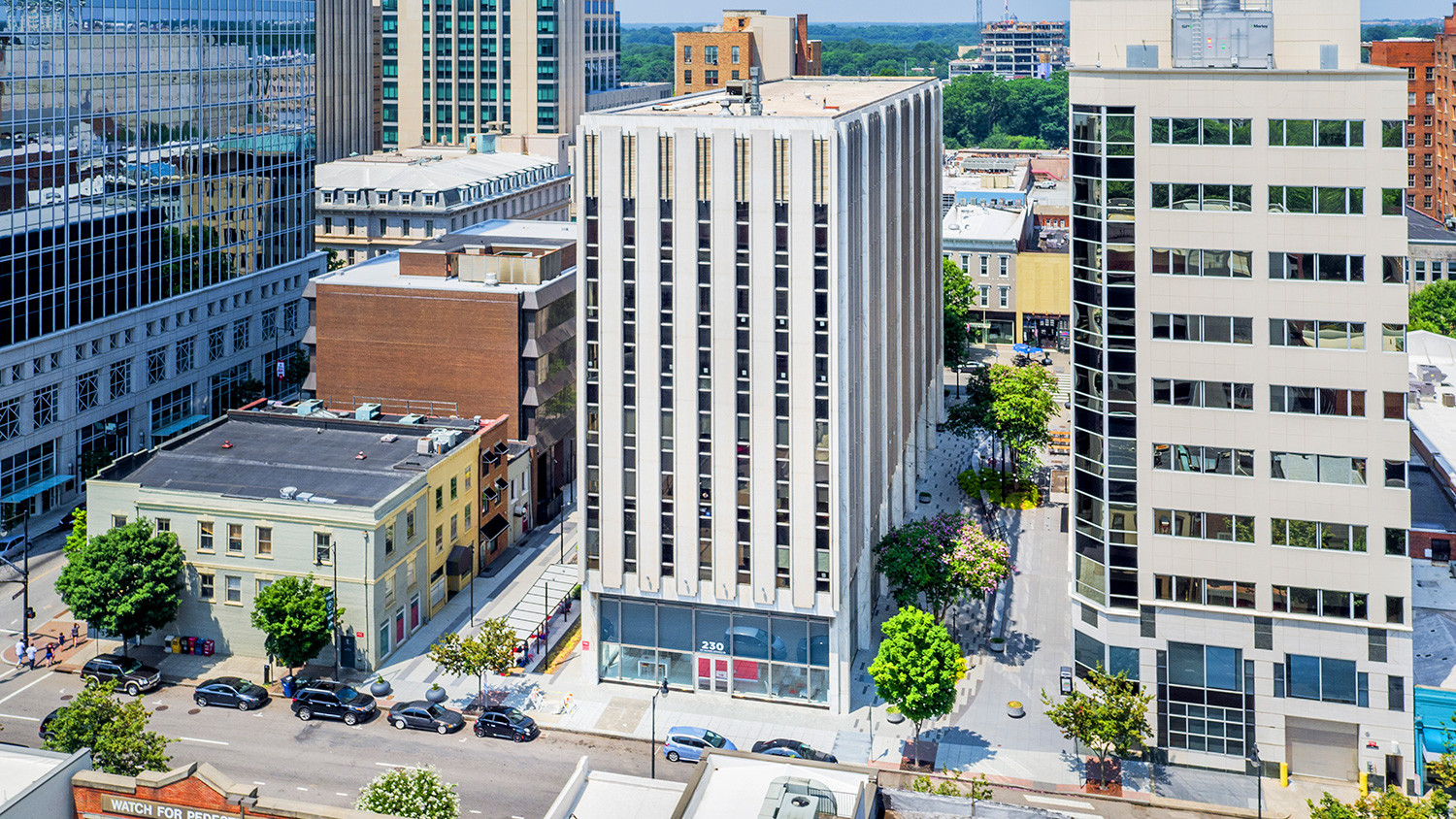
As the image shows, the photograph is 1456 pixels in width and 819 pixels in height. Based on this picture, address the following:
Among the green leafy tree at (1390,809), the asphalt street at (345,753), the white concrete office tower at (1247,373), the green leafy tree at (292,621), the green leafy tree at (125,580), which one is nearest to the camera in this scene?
the green leafy tree at (1390,809)

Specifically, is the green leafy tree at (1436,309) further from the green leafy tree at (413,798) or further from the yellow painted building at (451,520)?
the green leafy tree at (413,798)

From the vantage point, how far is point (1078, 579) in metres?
74.4

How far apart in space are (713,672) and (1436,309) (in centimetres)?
10924

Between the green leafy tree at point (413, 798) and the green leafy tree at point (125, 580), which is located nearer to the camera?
the green leafy tree at point (413, 798)

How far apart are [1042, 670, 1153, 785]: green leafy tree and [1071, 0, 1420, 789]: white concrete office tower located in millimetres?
1971

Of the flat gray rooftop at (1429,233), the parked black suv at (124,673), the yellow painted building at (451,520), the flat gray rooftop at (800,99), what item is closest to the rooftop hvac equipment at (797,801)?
the flat gray rooftop at (800,99)

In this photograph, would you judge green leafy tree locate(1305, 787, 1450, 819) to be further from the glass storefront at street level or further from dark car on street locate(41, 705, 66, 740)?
dark car on street locate(41, 705, 66, 740)

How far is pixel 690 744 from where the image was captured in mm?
75000

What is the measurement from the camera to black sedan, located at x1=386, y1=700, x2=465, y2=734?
254 ft

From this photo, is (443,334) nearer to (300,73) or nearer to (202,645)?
(202,645)

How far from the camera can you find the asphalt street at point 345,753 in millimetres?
71125

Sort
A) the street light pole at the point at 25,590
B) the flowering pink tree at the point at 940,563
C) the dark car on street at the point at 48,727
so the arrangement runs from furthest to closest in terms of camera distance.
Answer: the street light pole at the point at 25,590
the flowering pink tree at the point at 940,563
the dark car on street at the point at 48,727

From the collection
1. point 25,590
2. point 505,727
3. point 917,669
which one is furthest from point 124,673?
point 917,669

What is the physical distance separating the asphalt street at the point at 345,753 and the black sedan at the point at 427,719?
45 cm
